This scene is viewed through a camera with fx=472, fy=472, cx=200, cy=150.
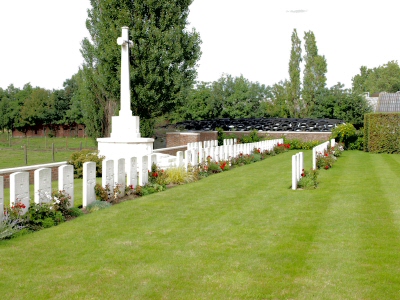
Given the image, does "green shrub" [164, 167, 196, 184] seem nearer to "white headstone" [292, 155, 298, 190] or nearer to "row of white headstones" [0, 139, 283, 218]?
"row of white headstones" [0, 139, 283, 218]

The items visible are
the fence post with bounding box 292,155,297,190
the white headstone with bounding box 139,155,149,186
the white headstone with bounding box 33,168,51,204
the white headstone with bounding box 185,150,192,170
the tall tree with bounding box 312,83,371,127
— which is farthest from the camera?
the tall tree with bounding box 312,83,371,127

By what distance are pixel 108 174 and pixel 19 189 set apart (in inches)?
103

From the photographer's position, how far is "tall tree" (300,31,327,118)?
135 ft

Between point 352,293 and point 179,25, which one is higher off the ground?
point 179,25

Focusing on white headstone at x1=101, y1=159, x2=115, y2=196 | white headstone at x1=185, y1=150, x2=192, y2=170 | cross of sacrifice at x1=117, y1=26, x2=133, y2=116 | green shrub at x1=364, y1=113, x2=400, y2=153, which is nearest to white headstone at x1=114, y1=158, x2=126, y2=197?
white headstone at x1=101, y1=159, x2=115, y2=196

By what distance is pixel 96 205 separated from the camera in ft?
28.7

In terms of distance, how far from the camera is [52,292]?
15.2 feet

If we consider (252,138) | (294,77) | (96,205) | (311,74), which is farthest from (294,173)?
(311,74)

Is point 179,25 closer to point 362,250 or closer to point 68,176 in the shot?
point 68,176

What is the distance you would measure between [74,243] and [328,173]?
1060 centimetres

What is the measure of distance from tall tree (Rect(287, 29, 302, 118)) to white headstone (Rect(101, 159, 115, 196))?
111 ft

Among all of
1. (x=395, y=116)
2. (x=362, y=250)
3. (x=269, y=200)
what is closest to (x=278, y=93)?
(x=395, y=116)

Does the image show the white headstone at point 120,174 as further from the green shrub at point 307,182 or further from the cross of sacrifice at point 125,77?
the cross of sacrifice at point 125,77

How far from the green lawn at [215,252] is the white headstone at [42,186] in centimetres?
57
